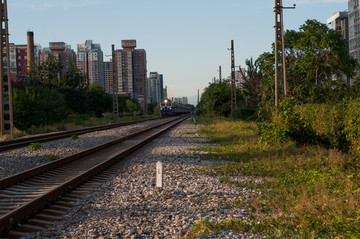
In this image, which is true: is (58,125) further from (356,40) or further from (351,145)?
(356,40)

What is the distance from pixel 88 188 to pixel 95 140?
42.8 feet

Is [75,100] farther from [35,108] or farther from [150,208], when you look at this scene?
[150,208]

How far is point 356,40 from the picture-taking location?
109562 millimetres

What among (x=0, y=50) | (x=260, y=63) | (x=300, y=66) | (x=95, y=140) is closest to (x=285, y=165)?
(x=95, y=140)

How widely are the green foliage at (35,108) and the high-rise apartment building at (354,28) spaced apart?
94912 mm

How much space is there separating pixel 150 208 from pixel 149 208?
2 cm

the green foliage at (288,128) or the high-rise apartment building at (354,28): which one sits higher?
the high-rise apartment building at (354,28)

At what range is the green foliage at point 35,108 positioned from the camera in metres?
30.2

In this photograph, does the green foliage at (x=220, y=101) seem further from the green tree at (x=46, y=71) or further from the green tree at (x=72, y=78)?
the green tree at (x=72, y=78)

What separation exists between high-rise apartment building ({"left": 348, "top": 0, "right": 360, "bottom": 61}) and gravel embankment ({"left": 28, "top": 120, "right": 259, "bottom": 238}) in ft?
364

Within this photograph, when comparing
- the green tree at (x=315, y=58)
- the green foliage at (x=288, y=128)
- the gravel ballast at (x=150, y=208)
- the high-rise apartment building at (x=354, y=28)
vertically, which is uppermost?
the high-rise apartment building at (x=354, y=28)

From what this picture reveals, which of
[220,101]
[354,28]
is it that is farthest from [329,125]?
[354,28]

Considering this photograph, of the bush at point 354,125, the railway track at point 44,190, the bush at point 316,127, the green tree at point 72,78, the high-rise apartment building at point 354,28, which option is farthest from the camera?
the high-rise apartment building at point 354,28

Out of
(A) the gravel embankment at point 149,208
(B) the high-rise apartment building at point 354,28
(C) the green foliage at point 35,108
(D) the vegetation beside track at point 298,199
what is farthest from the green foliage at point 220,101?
(B) the high-rise apartment building at point 354,28
